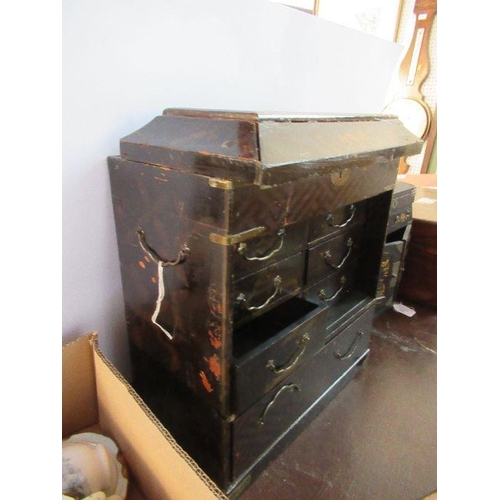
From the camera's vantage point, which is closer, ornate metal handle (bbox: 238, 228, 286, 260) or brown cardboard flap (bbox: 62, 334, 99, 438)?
ornate metal handle (bbox: 238, 228, 286, 260)

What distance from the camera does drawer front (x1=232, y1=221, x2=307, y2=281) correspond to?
2.73 ft

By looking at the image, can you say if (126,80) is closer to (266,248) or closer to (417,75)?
(266,248)

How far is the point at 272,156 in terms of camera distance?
705mm

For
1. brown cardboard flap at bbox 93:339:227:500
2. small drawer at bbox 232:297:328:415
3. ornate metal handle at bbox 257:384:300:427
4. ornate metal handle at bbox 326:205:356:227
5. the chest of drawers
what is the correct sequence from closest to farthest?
brown cardboard flap at bbox 93:339:227:500 → the chest of drawers → small drawer at bbox 232:297:328:415 → ornate metal handle at bbox 257:384:300:427 → ornate metal handle at bbox 326:205:356:227

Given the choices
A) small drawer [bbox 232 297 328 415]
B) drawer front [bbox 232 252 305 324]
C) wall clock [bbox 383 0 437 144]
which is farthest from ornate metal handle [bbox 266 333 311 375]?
wall clock [bbox 383 0 437 144]

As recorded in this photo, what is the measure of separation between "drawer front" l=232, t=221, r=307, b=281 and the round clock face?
2.62 m

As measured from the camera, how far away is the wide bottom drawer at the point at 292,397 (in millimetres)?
980

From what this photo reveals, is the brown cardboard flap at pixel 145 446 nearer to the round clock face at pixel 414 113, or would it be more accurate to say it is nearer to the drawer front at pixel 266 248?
the drawer front at pixel 266 248

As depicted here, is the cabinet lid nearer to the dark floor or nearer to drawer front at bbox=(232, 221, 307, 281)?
drawer front at bbox=(232, 221, 307, 281)

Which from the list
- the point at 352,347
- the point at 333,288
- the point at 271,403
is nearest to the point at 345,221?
the point at 333,288

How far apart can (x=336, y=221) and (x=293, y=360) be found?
1.52ft

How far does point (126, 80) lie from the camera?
0.96 m
